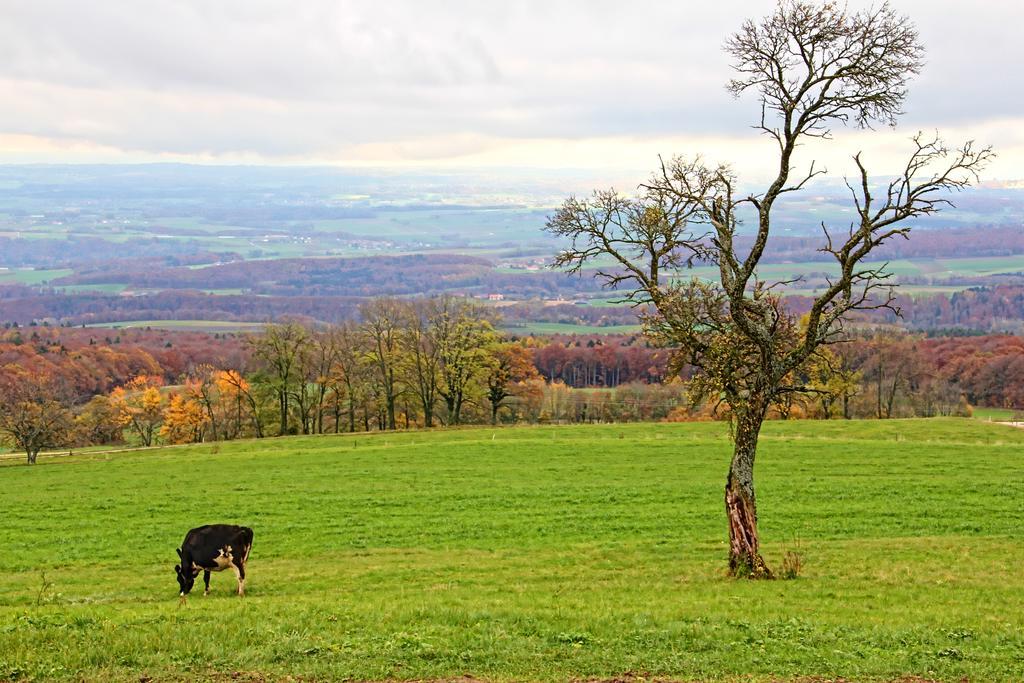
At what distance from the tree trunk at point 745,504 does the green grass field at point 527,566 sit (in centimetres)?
74

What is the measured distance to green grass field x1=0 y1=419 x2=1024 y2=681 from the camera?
11305 millimetres

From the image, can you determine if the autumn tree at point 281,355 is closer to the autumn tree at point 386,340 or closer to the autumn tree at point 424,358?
the autumn tree at point 386,340

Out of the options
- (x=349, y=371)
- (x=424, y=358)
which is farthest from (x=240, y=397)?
(x=424, y=358)

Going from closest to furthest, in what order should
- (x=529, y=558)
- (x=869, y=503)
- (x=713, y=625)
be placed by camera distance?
(x=713, y=625) < (x=529, y=558) < (x=869, y=503)

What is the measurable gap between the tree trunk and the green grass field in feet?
2.42

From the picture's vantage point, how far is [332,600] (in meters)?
15.7

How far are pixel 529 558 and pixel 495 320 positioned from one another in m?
54.7

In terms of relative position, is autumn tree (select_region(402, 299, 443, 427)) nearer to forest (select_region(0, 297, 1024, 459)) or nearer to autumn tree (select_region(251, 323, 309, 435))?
forest (select_region(0, 297, 1024, 459))

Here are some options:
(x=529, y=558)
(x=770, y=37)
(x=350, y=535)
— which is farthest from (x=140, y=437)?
(x=770, y=37)

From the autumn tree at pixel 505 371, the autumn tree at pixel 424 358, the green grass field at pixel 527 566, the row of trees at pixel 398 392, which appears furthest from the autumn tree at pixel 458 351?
the green grass field at pixel 527 566

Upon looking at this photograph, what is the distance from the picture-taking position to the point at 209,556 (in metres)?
17.4

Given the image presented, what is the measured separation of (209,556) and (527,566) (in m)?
6.97

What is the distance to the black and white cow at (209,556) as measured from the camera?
1736cm

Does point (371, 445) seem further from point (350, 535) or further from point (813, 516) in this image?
point (813, 516)
